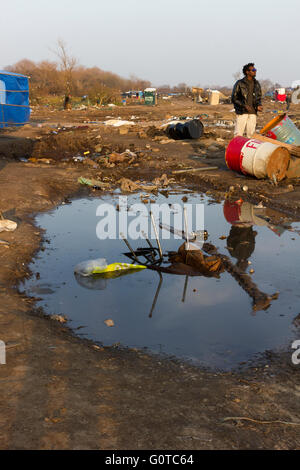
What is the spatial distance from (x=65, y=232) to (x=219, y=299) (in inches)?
119

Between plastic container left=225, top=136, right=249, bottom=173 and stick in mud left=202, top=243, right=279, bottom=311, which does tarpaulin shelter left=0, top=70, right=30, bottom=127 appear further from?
stick in mud left=202, top=243, right=279, bottom=311

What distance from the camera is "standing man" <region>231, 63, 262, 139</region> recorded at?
913cm

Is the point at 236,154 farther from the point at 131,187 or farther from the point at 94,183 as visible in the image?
the point at 94,183

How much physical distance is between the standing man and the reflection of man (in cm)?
323

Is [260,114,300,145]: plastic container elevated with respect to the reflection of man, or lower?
elevated

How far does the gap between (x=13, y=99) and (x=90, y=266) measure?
14.3 metres

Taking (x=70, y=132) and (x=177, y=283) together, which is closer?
(x=177, y=283)

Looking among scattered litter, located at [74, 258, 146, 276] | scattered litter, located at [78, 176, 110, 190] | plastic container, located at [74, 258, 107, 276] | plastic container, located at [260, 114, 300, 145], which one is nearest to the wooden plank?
plastic container, located at [260, 114, 300, 145]

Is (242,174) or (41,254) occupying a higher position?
(242,174)

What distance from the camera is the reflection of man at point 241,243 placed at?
5.57 metres

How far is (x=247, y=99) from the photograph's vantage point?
923 centimetres
